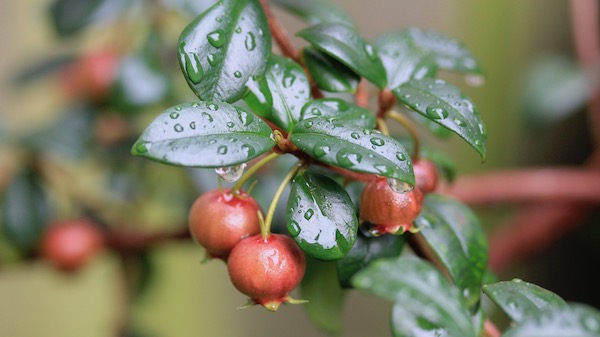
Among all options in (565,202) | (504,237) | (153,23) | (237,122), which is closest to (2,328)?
(153,23)

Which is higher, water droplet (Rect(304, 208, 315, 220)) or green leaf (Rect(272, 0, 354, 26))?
green leaf (Rect(272, 0, 354, 26))

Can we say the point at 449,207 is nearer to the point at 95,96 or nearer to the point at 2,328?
the point at 95,96

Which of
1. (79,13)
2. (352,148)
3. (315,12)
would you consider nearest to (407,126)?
(352,148)

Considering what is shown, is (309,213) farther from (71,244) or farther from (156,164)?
(156,164)

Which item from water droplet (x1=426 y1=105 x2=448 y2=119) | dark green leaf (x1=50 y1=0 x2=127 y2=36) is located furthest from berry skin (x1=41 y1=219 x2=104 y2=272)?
water droplet (x1=426 y1=105 x2=448 y2=119)

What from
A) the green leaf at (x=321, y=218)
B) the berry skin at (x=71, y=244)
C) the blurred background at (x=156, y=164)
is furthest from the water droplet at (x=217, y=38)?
the berry skin at (x=71, y=244)

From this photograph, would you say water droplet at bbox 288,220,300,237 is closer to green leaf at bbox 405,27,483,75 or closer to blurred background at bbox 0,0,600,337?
green leaf at bbox 405,27,483,75
